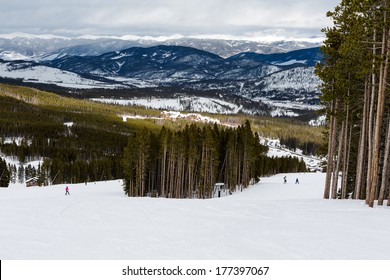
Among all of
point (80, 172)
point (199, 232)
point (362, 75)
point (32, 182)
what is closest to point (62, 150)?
point (80, 172)

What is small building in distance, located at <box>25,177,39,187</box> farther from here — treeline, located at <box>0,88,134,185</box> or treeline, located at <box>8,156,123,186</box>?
treeline, located at <box>8,156,123,186</box>

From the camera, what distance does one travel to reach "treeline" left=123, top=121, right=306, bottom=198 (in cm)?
5181

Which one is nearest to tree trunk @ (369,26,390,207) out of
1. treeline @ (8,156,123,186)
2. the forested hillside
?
treeline @ (8,156,123,186)

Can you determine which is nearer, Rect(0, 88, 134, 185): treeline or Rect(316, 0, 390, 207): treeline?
Rect(316, 0, 390, 207): treeline

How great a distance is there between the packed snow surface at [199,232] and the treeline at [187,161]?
29146 millimetres

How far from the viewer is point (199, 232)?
15398mm

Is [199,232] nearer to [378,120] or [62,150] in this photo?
[378,120]

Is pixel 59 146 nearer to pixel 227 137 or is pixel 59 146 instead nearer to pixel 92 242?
pixel 227 137

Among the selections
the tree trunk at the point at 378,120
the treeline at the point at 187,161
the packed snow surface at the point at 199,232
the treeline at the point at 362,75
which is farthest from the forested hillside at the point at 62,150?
the tree trunk at the point at 378,120

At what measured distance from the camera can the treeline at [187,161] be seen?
51812mm

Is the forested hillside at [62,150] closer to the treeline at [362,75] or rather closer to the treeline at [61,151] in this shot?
the treeline at [61,151]

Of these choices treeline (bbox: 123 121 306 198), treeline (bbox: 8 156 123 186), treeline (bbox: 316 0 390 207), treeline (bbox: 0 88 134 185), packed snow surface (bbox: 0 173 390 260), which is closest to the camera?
packed snow surface (bbox: 0 173 390 260)

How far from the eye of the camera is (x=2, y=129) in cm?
18325

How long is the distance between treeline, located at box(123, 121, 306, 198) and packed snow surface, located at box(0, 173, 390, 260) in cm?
2915
